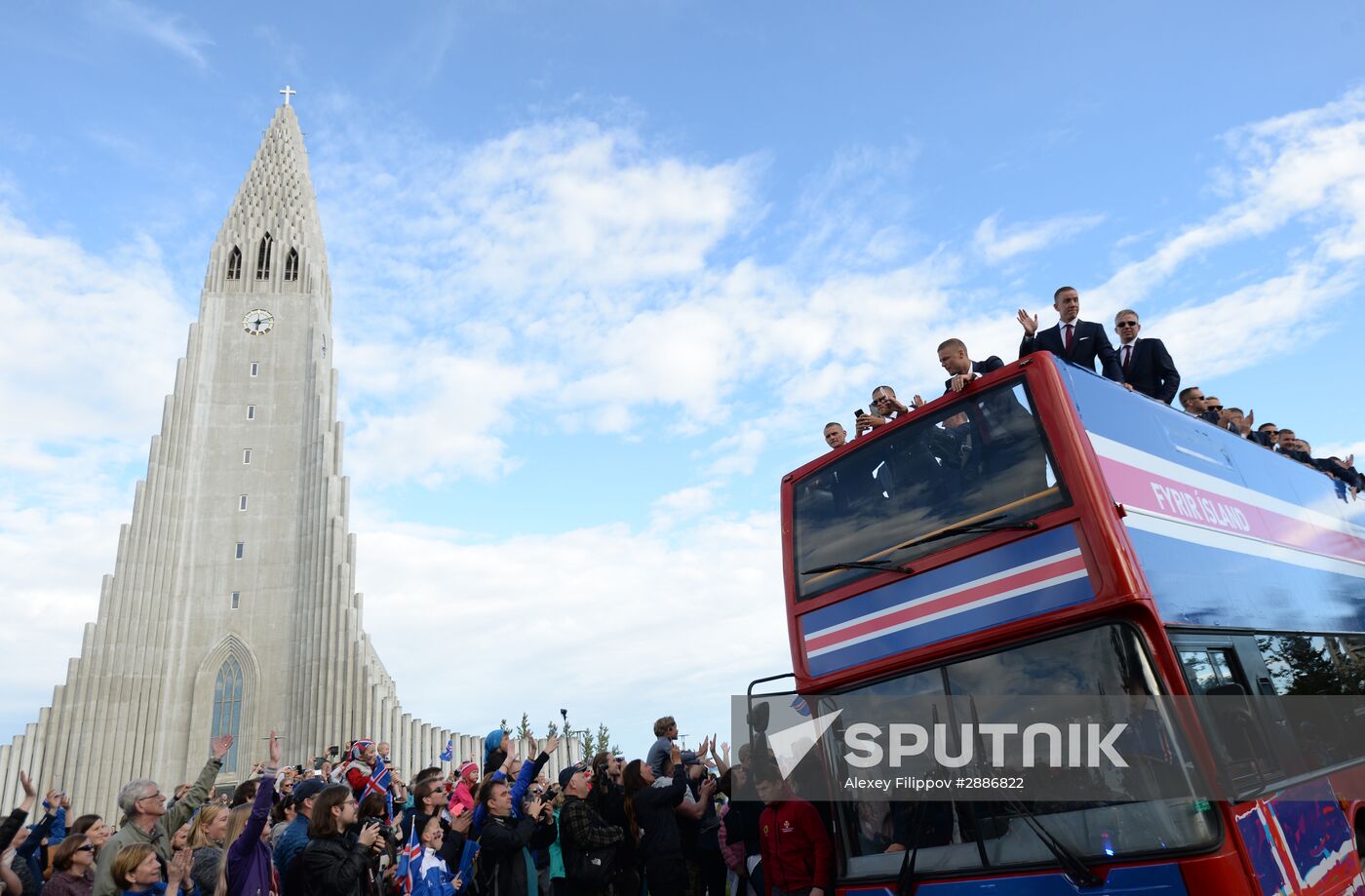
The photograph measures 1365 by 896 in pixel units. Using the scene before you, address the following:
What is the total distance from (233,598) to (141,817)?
34537mm

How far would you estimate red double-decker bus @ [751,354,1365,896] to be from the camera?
14.9 feet

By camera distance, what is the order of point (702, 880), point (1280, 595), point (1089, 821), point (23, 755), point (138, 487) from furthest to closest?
point (138, 487) → point (23, 755) → point (702, 880) → point (1280, 595) → point (1089, 821)

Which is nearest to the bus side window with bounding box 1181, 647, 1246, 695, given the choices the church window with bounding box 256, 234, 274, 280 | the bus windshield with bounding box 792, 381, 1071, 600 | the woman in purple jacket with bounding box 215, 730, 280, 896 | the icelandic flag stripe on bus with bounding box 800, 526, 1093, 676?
the icelandic flag stripe on bus with bounding box 800, 526, 1093, 676

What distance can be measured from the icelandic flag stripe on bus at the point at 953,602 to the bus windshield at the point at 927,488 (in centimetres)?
19

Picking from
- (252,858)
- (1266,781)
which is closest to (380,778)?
(252,858)

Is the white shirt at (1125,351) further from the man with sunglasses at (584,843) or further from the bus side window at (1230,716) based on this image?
the man with sunglasses at (584,843)

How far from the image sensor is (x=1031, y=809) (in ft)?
15.6

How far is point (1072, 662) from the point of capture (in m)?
4.84

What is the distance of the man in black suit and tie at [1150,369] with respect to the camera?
7.90 meters

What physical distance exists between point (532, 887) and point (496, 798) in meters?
0.74

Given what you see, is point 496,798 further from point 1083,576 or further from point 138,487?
point 138,487

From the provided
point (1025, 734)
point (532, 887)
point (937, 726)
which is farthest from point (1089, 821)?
point (532, 887)

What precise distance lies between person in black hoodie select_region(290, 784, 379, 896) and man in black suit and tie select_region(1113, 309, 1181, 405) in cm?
705

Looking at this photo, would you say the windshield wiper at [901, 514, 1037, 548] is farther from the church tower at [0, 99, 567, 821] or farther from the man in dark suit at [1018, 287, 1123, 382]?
the church tower at [0, 99, 567, 821]
